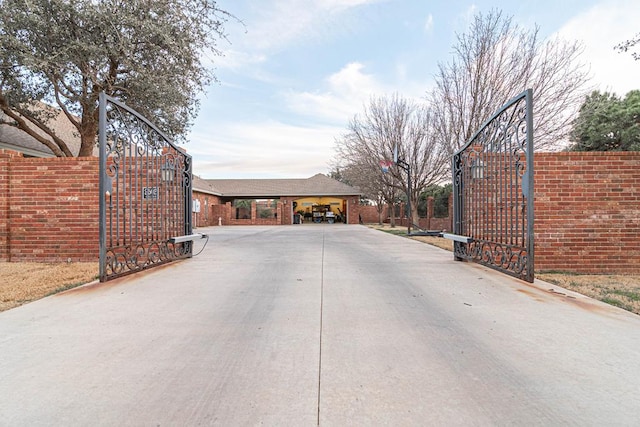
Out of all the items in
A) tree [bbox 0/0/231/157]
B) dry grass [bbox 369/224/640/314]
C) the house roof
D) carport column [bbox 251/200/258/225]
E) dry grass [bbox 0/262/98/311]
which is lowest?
dry grass [bbox 369/224/640/314]

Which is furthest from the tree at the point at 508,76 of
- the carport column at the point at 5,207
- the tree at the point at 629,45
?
the carport column at the point at 5,207

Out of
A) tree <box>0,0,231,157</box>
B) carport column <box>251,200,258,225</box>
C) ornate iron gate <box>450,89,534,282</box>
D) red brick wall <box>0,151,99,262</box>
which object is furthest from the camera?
carport column <box>251,200,258,225</box>

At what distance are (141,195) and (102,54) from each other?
5.64m

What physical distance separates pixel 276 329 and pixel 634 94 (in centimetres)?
2780

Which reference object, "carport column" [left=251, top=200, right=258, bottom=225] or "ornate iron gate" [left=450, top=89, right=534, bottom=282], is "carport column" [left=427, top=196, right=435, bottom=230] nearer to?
"carport column" [left=251, top=200, right=258, bottom=225]

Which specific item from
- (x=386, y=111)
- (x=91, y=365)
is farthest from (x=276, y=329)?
(x=386, y=111)

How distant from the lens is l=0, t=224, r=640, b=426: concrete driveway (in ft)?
6.18

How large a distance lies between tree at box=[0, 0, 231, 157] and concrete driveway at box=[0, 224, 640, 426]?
25.0 ft

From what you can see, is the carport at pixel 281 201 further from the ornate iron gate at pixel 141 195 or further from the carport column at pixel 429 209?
the ornate iron gate at pixel 141 195

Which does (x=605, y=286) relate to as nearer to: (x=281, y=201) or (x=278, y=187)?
(x=281, y=201)

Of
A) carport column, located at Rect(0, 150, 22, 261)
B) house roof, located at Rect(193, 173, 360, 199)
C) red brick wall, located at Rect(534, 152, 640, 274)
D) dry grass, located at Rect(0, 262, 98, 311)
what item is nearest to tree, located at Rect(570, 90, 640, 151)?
red brick wall, located at Rect(534, 152, 640, 274)

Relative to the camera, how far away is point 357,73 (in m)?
15.9

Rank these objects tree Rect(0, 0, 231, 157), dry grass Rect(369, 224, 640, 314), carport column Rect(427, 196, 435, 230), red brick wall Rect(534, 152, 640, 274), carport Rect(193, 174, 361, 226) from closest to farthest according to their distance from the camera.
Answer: dry grass Rect(369, 224, 640, 314)
red brick wall Rect(534, 152, 640, 274)
tree Rect(0, 0, 231, 157)
carport column Rect(427, 196, 435, 230)
carport Rect(193, 174, 361, 226)

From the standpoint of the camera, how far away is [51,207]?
686cm
